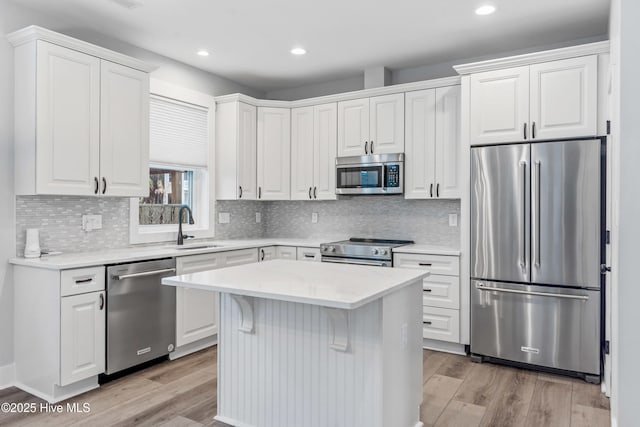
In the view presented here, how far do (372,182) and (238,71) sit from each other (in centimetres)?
190

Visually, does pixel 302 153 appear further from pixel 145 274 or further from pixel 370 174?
pixel 145 274

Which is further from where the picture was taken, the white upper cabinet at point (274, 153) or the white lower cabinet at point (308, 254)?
the white upper cabinet at point (274, 153)

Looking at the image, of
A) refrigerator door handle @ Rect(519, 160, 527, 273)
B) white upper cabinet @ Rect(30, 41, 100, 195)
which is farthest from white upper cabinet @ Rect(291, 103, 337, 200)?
white upper cabinet @ Rect(30, 41, 100, 195)

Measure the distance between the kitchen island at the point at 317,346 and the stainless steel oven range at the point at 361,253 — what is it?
142 centimetres

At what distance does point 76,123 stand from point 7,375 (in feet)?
6.03

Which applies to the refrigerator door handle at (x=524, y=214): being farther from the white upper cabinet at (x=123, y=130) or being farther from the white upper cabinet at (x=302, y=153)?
the white upper cabinet at (x=123, y=130)

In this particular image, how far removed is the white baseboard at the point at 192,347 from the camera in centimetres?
364

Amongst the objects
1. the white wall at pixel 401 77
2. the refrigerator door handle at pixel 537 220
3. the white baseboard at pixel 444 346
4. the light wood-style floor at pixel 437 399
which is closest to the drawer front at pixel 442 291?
the white baseboard at pixel 444 346

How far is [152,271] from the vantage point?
335cm

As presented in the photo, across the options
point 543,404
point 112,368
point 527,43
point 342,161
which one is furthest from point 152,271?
point 527,43

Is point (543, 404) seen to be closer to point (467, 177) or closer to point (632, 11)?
point (467, 177)

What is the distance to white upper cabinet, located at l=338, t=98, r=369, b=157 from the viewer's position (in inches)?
177

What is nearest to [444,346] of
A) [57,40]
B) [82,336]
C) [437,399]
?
[437,399]

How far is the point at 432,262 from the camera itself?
3852 mm
